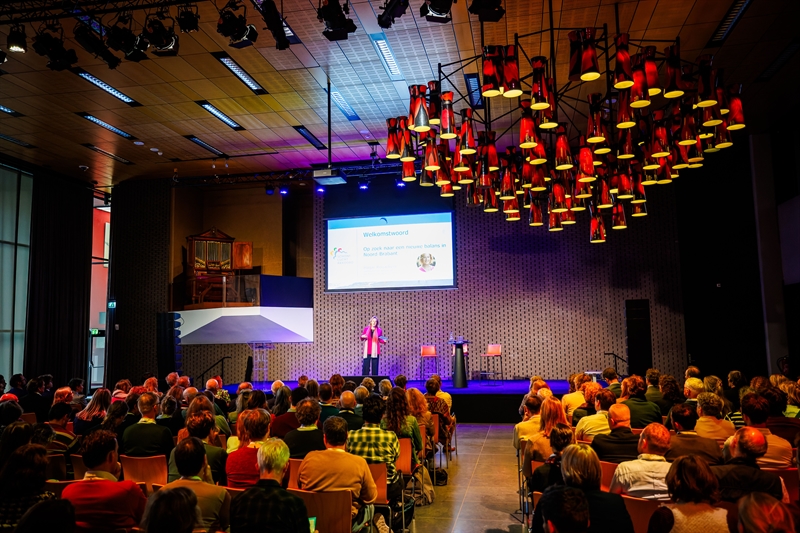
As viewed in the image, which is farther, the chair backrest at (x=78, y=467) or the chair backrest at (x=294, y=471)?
the chair backrest at (x=78, y=467)

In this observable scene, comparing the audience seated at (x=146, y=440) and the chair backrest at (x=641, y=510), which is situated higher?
the audience seated at (x=146, y=440)

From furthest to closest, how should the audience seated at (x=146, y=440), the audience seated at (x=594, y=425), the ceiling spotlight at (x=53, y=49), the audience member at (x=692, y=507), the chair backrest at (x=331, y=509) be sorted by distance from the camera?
the ceiling spotlight at (x=53, y=49) < the audience seated at (x=594, y=425) < the audience seated at (x=146, y=440) < the chair backrest at (x=331, y=509) < the audience member at (x=692, y=507)

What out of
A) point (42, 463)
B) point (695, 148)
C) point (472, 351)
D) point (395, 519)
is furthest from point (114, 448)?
point (472, 351)

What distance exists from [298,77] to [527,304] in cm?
824

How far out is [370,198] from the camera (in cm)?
1625

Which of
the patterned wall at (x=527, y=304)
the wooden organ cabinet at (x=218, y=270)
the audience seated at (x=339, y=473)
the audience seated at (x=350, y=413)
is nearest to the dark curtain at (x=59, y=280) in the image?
the wooden organ cabinet at (x=218, y=270)

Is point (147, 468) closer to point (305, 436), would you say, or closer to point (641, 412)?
point (305, 436)

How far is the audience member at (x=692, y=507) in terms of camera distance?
2.73 m

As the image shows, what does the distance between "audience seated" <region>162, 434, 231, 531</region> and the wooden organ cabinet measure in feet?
39.8

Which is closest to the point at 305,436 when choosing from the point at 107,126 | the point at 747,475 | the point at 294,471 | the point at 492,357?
the point at 294,471

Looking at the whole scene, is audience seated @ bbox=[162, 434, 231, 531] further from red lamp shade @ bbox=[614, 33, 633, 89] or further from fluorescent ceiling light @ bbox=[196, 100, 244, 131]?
fluorescent ceiling light @ bbox=[196, 100, 244, 131]

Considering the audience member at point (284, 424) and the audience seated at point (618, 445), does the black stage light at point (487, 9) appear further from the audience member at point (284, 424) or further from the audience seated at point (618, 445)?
the audience member at point (284, 424)

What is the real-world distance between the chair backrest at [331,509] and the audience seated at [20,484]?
1.37 meters

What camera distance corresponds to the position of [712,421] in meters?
4.99
